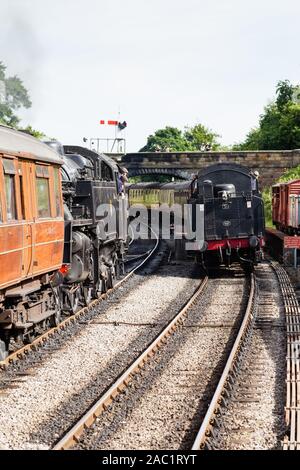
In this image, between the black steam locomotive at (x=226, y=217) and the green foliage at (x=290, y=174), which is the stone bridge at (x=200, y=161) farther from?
the black steam locomotive at (x=226, y=217)

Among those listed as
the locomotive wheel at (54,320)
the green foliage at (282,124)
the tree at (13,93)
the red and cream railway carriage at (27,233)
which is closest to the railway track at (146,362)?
the red and cream railway carriage at (27,233)

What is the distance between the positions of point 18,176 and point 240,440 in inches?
183

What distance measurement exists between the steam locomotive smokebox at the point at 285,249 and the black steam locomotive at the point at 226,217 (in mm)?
1056

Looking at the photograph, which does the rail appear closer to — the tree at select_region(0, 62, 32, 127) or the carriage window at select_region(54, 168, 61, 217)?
the carriage window at select_region(54, 168, 61, 217)

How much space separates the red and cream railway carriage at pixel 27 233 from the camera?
10531 mm

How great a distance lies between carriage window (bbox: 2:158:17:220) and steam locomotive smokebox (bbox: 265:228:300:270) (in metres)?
12.3

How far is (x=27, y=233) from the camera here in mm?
11422

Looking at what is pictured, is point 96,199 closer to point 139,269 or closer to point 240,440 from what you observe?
point 139,269

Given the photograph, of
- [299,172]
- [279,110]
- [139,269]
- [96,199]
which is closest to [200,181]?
[139,269]

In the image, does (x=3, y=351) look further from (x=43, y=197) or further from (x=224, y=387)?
(x=224, y=387)

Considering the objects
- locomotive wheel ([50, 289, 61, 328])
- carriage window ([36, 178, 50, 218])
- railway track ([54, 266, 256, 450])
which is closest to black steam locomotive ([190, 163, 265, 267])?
railway track ([54, 266, 256, 450])

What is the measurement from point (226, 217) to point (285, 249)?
3.27m

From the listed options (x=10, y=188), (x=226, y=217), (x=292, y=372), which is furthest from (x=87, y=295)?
(x=292, y=372)
